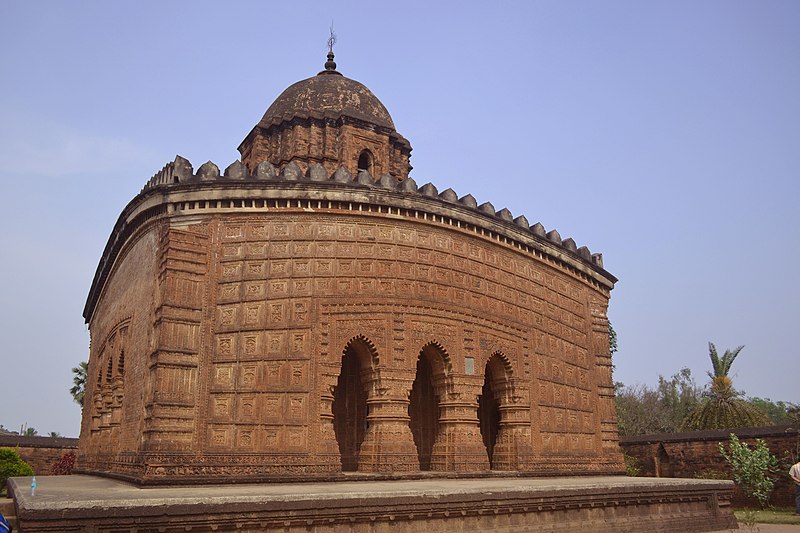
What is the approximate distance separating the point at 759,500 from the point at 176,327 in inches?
617

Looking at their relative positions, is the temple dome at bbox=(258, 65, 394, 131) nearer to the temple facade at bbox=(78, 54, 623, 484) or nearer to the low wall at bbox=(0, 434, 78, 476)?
the temple facade at bbox=(78, 54, 623, 484)

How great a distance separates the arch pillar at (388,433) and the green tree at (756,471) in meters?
9.82

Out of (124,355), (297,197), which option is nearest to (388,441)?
(297,197)

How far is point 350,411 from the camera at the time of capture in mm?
16047

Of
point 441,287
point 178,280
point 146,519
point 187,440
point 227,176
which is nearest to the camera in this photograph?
point 146,519

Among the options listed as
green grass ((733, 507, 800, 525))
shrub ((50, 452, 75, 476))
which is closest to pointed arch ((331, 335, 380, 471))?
green grass ((733, 507, 800, 525))

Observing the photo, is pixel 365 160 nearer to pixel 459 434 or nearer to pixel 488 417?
pixel 488 417

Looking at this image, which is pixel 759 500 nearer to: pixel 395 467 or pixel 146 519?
pixel 395 467

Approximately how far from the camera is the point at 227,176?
14.2 meters

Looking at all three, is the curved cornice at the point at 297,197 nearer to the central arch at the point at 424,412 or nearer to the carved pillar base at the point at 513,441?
the central arch at the point at 424,412

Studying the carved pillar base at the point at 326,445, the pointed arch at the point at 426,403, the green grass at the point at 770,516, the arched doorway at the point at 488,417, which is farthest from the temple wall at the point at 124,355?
the green grass at the point at 770,516

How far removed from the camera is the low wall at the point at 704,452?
17.7 metres

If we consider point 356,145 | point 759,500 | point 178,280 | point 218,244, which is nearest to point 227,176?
point 218,244

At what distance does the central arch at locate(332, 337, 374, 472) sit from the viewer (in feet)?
51.8
